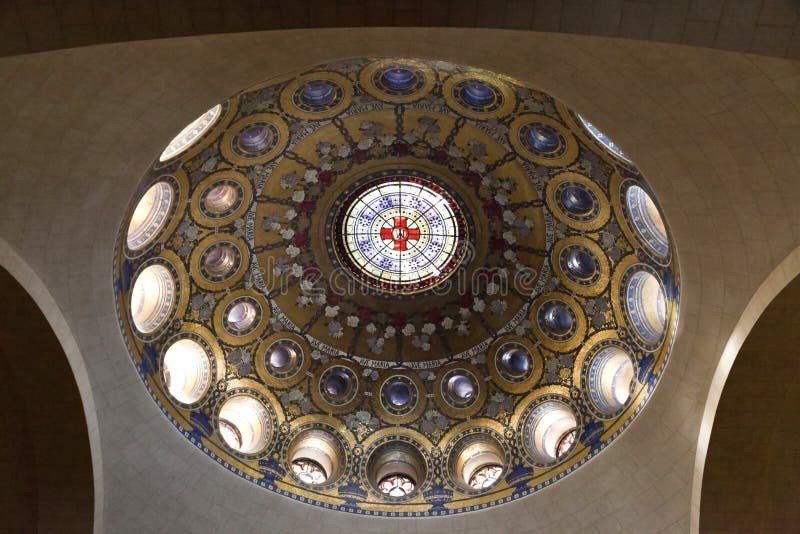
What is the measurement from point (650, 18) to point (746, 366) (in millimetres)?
5900

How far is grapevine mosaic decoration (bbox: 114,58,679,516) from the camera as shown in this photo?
13.2 m

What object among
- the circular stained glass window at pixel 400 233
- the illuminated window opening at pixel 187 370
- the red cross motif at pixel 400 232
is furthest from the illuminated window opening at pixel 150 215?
the red cross motif at pixel 400 232

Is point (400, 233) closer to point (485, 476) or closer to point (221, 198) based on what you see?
point (221, 198)

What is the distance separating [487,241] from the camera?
1628 centimetres

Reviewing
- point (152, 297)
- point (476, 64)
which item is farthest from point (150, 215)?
point (476, 64)

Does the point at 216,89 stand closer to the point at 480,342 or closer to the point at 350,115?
the point at 350,115

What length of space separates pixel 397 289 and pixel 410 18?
34.9 ft

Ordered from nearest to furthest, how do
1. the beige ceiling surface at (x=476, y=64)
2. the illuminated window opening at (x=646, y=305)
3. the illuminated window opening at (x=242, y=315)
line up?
the beige ceiling surface at (x=476, y=64)
the illuminated window opening at (x=646, y=305)
the illuminated window opening at (x=242, y=315)

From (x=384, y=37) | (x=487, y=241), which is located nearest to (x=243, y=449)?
(x=487, y=241)

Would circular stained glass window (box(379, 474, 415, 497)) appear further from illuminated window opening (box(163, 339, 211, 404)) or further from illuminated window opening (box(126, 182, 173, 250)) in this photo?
illuminated window opening (box(126, 182, 173, 250))

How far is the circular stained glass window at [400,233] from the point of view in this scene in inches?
638

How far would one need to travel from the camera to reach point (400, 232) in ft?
54.5

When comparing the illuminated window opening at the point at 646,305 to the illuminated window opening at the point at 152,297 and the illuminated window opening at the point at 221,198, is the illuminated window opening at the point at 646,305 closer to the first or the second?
the illuminated window opening at the point at 221,198

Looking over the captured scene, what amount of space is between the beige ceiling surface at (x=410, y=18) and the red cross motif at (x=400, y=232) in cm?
994
